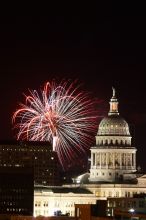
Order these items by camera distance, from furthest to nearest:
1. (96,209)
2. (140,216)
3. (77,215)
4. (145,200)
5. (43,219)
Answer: (145,200) → (96,209) → (77,215) → (43,219) → (140,216)

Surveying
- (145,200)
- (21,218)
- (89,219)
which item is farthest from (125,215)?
Result: (145,200)

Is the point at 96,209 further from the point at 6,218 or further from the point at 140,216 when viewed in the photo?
the point at 140,216

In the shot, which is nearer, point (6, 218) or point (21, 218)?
point (21, 218)

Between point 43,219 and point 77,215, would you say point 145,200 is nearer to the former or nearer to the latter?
point 77,215

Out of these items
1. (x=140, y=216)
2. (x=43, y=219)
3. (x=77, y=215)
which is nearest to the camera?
(x=140, y=216)

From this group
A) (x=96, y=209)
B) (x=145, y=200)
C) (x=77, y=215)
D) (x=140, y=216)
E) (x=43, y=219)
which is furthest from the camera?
(x=145, y=200)

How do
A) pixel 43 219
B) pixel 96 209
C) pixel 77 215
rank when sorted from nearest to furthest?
pixel 43 219 < pixel 77 215 < pixel 96 209

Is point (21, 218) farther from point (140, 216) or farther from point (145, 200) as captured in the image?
point (145, 200)

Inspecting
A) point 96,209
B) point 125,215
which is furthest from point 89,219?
point 96,209

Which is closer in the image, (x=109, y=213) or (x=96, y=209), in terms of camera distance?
(x=96, y=209)
